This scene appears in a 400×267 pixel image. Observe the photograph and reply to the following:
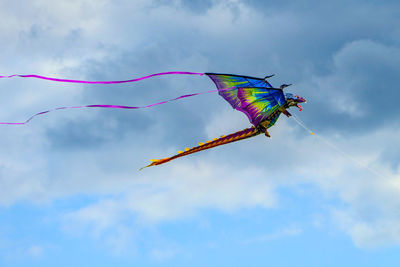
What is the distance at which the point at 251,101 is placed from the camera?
36906mm

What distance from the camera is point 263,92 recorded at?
36031 millimetres

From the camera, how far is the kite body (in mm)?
34938

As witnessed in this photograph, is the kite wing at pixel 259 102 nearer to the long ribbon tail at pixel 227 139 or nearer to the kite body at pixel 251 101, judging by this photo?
the kite body at pixel 251 101

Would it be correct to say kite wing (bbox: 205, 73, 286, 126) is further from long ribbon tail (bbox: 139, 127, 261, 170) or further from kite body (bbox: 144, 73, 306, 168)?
long ribbon tail (bbox: 139, 127, 261, 170)

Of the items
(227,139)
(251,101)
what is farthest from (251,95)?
(227,139)

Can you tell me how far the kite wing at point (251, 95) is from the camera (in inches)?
1364

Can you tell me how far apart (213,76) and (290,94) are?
649cm

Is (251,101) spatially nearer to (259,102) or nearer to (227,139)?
(259,102)

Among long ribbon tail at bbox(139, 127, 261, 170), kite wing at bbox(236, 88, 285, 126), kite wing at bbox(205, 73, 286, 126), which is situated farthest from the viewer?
long ribbon tail at bbox(139, 127, 261, 170)

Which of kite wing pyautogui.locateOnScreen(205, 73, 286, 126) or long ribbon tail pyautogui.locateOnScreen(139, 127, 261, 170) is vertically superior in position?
kite wing pyautogui.locateOnScreen(205, 73, 286, 126)

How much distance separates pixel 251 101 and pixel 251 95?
2.27ft

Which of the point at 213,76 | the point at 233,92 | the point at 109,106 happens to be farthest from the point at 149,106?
the point at 233,92

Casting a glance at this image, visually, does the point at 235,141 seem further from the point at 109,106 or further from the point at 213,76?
the point at 109,106

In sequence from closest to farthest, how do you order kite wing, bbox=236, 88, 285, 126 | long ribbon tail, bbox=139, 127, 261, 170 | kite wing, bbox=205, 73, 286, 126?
kite wing, bbox=205, 73, 286, 126, kite wing, bbox=236, 88, 285, 126, long ribbon tail, bbox=139, 127, 261, 170
